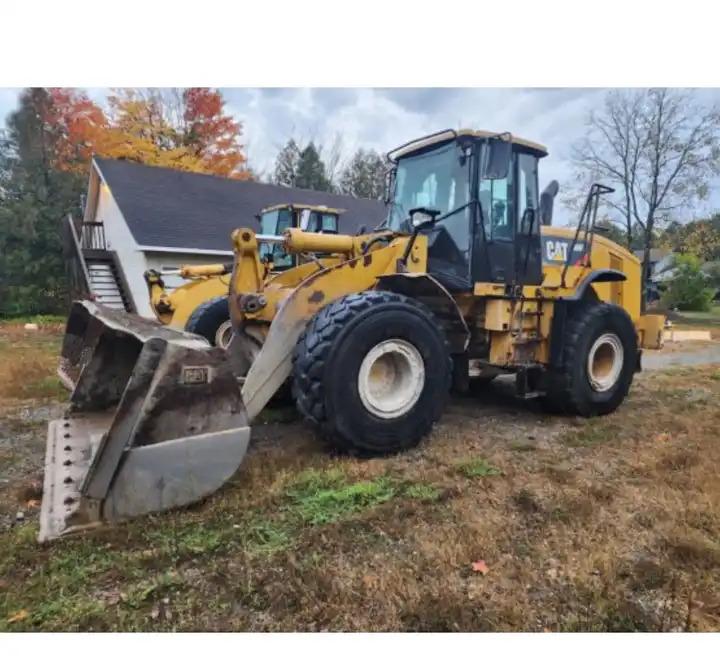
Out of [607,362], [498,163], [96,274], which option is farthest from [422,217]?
[96,274]

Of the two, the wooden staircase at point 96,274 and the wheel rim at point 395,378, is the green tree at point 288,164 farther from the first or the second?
the wheel rim at point 395,378

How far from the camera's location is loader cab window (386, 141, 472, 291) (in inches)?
178

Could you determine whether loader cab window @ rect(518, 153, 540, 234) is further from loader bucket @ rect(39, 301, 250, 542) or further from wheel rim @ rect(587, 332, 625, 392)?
loader bucket @ rect(39, 301, 250, 542)

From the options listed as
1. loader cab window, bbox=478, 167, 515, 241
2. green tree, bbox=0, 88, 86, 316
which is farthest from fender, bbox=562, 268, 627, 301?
green tree, bbox=0, 88, 86, 316


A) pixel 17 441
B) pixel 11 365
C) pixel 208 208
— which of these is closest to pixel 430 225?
pixel 17 441

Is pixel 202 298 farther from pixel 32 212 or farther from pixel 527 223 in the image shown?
pixel 32 212

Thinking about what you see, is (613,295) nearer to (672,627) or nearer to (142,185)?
(672,627)

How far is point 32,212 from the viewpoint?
20.4 m

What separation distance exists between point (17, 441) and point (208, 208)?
45.8 feet

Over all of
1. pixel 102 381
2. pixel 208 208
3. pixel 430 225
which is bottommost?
pixel 102 381

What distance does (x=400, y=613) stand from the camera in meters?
2.01

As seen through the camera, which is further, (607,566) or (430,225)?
(430,225)

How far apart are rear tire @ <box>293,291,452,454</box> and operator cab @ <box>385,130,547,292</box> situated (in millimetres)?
957

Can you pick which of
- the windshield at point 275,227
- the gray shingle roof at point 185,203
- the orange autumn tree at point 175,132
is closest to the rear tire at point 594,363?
the windshield at point 275,227
